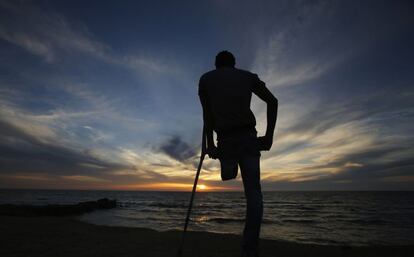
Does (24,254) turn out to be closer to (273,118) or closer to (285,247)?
(273,118)

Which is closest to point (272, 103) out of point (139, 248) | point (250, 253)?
point (250, 253)

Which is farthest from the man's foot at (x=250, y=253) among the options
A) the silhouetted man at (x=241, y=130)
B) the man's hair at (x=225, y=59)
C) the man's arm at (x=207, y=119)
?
the man's hair at (x=225, y=59)

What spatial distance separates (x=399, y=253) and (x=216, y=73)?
17.4 feet

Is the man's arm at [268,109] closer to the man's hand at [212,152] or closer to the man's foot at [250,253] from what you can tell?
the man's hand at [212,152]

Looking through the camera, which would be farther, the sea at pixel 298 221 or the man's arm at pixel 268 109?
the sea at pixel 298 221

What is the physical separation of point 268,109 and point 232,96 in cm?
39

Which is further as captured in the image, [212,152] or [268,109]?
[212,152]

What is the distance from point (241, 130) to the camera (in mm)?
2793

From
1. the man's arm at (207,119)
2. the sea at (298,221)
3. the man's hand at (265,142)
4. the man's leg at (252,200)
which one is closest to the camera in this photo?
the man's leg at (252,200)

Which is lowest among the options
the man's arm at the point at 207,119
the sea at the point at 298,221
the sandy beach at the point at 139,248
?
the sea at the point at 298,221

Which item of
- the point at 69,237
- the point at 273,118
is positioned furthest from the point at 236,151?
the point at 69,237

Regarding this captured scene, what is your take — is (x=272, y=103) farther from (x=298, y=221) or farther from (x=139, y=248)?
(x=298, y=221)

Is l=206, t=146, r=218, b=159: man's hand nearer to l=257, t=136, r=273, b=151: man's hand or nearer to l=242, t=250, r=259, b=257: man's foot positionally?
l=257, t=136, r=273, b=151: man's hand

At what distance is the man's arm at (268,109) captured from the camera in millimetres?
2789
